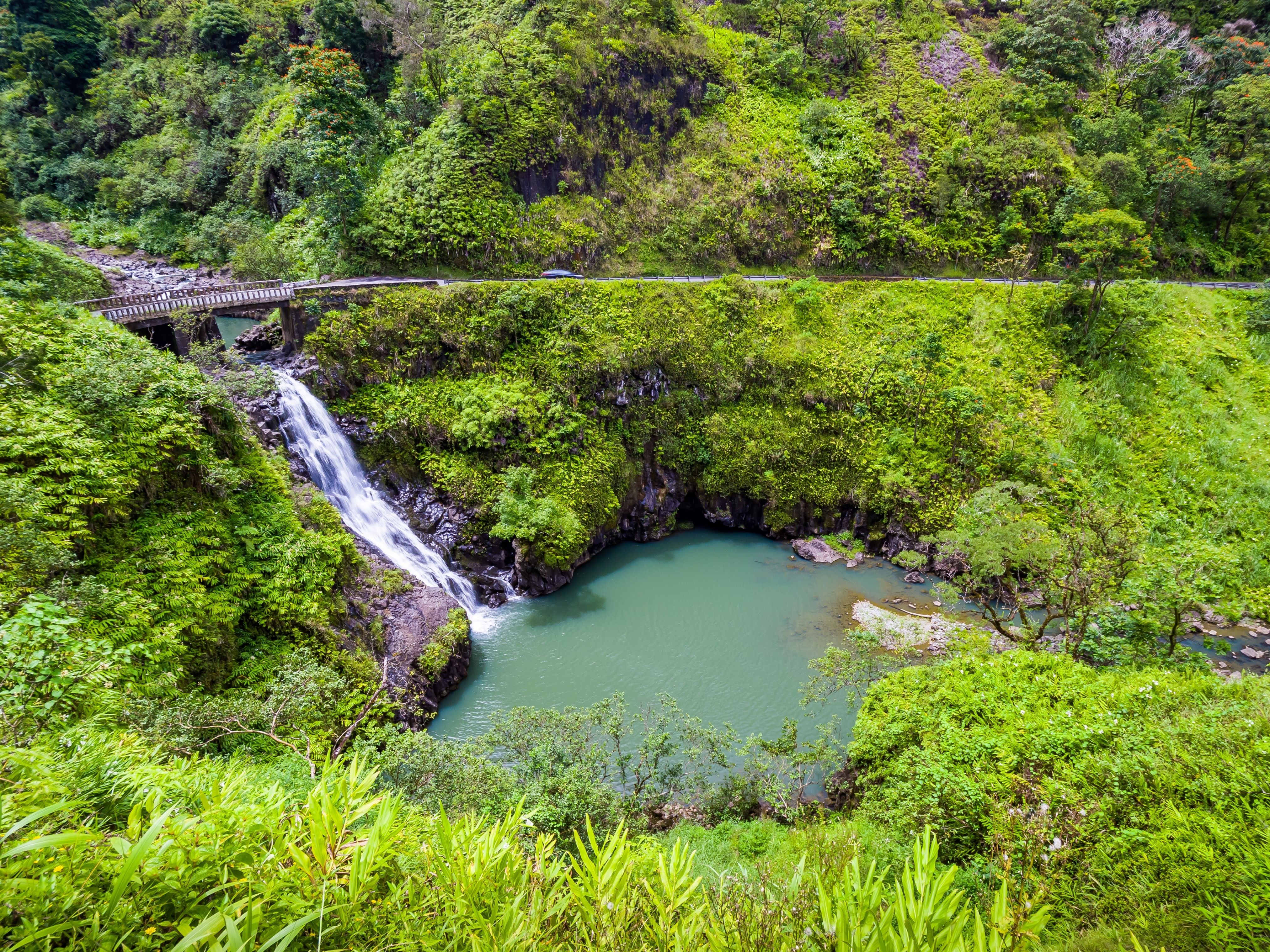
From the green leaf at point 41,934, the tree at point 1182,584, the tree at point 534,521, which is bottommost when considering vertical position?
the tree at point 534,521

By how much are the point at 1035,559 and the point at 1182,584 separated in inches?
147

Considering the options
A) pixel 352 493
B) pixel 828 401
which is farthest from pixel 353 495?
pixel 828 401

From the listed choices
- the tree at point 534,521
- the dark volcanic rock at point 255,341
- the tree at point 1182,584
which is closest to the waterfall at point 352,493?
the tree at point 534,521

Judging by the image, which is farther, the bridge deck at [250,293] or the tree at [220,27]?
the tree at [220,27]

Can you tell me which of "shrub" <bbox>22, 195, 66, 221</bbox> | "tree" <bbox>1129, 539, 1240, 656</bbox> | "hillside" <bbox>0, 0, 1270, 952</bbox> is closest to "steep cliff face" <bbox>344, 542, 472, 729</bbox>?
"hillside" <bbox>0, 0, 1270, 952</bbox>

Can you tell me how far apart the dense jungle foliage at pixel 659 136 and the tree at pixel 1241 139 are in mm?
134

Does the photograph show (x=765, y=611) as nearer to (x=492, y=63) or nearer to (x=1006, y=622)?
(x=1006, y=622)

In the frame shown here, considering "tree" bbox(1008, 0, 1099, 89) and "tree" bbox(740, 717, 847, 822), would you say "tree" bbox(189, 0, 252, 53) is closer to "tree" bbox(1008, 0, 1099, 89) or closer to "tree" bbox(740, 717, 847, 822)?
"tree" bbox(1008, 0, 1099, 89)

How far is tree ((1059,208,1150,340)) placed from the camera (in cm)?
1997

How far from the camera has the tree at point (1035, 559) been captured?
38.1 ft

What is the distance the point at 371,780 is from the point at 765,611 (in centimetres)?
1614

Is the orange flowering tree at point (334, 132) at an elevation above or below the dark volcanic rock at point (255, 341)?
above

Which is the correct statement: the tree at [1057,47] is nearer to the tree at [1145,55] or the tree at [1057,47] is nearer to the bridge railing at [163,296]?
the tree at [1145,55]

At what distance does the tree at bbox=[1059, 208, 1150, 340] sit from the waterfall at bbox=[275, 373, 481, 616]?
2619cm
